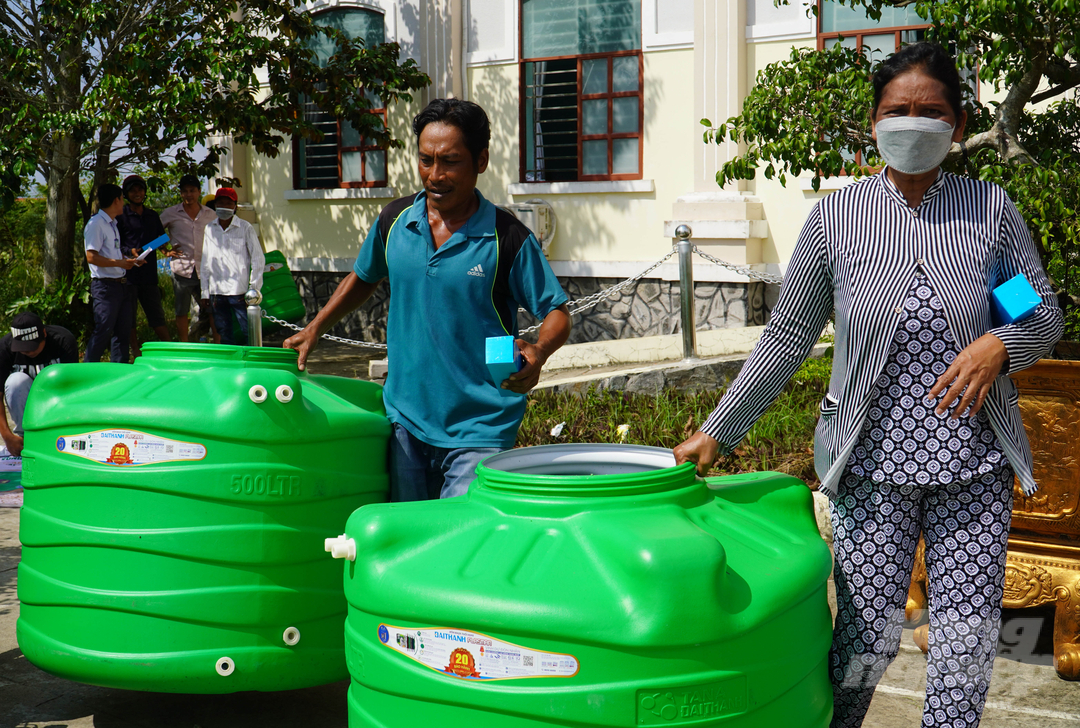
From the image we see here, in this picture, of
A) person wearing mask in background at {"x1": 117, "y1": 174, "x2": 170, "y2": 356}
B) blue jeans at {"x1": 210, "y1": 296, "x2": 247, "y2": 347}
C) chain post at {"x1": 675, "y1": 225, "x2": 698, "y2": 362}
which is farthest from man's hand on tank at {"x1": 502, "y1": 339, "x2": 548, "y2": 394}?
person wearing mask in background at {"x1": 117, "y1": 174, "x2": 170, "y2": 356}

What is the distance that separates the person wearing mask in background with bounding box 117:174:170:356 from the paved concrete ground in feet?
21.4

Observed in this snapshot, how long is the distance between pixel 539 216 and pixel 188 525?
8.60 meters

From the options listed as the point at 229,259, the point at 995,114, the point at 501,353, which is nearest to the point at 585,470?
the point at 501,353

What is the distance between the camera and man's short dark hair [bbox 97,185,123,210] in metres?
8.64

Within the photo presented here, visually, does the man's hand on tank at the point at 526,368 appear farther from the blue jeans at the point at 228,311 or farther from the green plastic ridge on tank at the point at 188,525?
the blue jeans at the point at 228,311

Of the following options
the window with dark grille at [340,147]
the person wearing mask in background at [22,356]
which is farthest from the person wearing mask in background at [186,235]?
the person wearing mask in background at [22,356]

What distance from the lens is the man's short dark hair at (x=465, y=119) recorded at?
295cm

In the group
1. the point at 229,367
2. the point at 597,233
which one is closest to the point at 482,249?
the point at 229,367

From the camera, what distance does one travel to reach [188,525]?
9.06 ft

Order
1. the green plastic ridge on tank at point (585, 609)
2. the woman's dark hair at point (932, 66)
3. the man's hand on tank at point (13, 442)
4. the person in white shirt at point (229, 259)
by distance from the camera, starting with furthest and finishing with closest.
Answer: the person in white shirt at point (229, 259), the man's hand on tank at point (13, 442), the woman's dark hair at point (932, 66), the green plastic ridge on tank at point (585, 609)

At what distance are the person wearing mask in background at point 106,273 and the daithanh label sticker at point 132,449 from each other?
631 cm

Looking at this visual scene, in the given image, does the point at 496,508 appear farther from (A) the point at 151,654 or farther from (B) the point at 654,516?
(A) the point at 151,654

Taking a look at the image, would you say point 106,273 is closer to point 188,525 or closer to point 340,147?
point 340,147

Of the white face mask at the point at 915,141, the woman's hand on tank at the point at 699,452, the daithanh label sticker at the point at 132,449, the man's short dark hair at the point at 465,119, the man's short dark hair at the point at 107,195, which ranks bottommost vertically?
the daithanh label sticker at the point at 132,449
